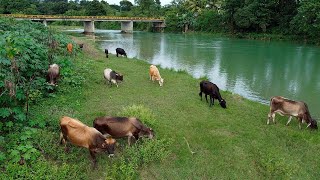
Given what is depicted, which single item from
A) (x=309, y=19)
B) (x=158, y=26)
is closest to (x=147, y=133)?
(x=309, y=19)

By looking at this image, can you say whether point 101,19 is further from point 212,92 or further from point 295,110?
point 295,110

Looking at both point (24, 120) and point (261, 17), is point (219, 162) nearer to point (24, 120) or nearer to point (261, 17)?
point (24, 120)

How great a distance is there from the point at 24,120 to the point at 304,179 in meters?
7.01

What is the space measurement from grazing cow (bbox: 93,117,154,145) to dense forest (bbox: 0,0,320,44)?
127 ft

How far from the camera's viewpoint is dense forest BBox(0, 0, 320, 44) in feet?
142

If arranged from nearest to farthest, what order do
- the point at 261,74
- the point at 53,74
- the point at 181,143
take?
the point at 181,143 < the point at 53,74 < the point at 261,74

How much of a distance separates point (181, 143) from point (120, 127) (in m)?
1.78

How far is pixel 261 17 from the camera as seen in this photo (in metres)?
52.9

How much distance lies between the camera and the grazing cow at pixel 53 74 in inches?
432

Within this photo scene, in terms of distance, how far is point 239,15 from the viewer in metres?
54.5

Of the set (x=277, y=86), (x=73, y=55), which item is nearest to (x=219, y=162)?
(x=277, y=86)

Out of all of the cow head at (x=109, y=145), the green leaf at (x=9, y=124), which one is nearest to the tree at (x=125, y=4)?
the green leaf at (x=9, y=124)

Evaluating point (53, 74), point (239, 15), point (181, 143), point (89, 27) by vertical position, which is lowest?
point (181, 143)

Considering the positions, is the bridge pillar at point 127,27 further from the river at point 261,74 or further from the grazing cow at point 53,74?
the grazing cow at point 53,74
